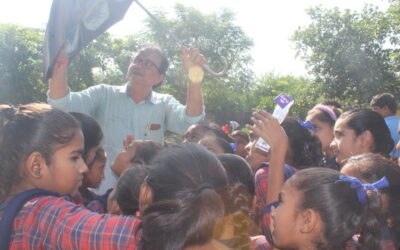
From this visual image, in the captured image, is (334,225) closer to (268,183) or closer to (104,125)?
(268,183)

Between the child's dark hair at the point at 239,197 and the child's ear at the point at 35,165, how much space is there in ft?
2.18

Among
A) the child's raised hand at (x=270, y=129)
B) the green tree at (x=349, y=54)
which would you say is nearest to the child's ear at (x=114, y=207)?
the child's raised hand at (x=270, y=129)

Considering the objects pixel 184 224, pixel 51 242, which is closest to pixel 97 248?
pixel 51 242

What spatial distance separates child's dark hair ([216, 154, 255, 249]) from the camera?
5.03 feet

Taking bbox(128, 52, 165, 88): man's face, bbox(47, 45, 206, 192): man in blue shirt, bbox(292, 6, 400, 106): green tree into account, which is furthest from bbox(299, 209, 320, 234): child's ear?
bbox(292, 6, 400, 106): green tree

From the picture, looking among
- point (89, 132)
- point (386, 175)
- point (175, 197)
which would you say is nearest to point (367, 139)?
point (386, 175)

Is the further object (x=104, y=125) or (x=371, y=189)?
(x=104, y=125)

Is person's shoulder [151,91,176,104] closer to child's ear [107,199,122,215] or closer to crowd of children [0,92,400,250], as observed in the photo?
crowd of children [0,92,400,250]

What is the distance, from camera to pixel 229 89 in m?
19.3

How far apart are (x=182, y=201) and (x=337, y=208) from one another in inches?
28.9

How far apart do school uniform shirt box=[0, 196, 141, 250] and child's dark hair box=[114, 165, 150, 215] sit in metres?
0.48

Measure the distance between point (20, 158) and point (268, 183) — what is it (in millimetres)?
1211

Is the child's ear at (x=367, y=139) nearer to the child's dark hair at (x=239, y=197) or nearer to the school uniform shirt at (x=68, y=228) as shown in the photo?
the child's dark hair at (x=239, y=197)

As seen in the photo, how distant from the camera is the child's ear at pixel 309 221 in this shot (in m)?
1.65
